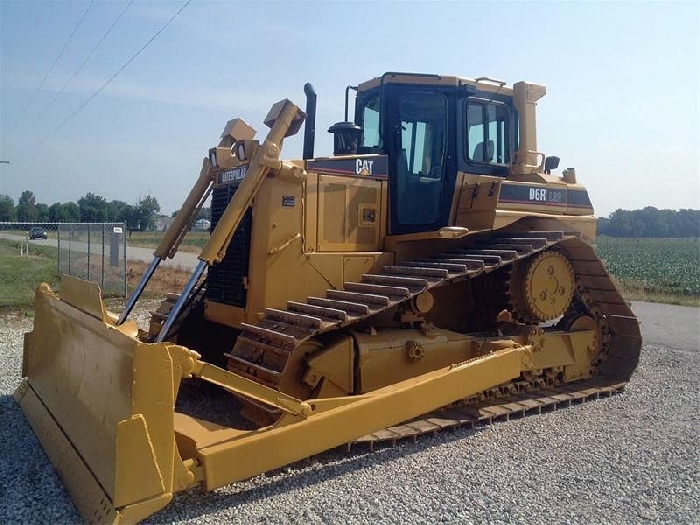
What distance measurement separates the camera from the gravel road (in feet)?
14.0

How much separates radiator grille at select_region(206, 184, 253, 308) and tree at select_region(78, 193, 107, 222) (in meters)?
64.0

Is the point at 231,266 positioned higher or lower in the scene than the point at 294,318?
higher

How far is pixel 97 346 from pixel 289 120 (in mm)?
2661

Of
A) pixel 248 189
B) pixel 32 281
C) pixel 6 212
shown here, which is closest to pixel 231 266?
pixel 248 189

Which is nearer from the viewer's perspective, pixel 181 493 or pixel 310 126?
pixel 181 493

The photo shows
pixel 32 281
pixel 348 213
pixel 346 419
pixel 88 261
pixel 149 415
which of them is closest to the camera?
Answer: pixel 149 415

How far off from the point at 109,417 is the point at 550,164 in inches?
238

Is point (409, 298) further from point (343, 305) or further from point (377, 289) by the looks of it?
point (343, 305)

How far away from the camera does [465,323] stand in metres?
7.43

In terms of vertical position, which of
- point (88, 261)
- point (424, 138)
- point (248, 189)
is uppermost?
point (424, 138)

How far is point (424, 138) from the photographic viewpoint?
7.09 meters

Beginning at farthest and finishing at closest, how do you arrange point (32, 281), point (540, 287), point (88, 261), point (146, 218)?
point (146, 218)
point (32, 281)
point (88, 261)
point (540, 287)

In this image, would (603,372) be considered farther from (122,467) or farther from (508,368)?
(122,467)

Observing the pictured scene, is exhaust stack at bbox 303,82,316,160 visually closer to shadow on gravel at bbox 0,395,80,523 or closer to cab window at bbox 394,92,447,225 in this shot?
cab window at bbox 394,92,447,225
